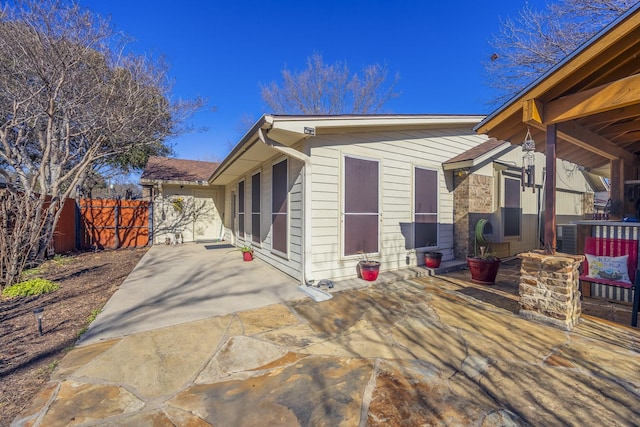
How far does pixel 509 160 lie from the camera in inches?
300

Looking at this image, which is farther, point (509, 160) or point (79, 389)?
point (509, 160)

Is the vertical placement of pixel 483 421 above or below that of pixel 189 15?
below

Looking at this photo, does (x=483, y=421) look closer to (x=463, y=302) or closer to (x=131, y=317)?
(x=463, y=302)

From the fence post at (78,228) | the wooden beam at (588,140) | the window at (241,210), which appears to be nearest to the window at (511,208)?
the wooden beam at (588,140)

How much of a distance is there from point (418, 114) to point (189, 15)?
691 cm

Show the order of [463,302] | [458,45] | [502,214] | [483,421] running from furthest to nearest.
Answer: [458,45] → [502,214] → [463,302] → [483,421]

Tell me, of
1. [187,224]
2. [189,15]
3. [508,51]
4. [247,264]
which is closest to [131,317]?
[247,264]

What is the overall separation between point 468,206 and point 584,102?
153 inches

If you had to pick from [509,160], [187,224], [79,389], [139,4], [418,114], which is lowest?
[79,389]

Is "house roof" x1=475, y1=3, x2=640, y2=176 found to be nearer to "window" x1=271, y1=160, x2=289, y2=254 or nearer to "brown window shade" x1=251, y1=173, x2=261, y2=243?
"window" x1=271, y1=160, x2=289, y2=254

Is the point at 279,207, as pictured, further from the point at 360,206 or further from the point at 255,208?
the point at 255,208

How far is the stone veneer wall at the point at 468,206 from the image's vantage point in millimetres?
6676

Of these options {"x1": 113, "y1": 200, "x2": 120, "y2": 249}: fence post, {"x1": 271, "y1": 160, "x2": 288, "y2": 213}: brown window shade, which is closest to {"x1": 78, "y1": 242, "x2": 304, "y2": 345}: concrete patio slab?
{"x1": 271, "y1": 160, "x2": 288, "y2": 213}: brown window shade

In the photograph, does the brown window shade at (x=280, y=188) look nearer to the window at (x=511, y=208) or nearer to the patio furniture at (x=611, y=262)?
the patio furniture at (x=611, y=262)
